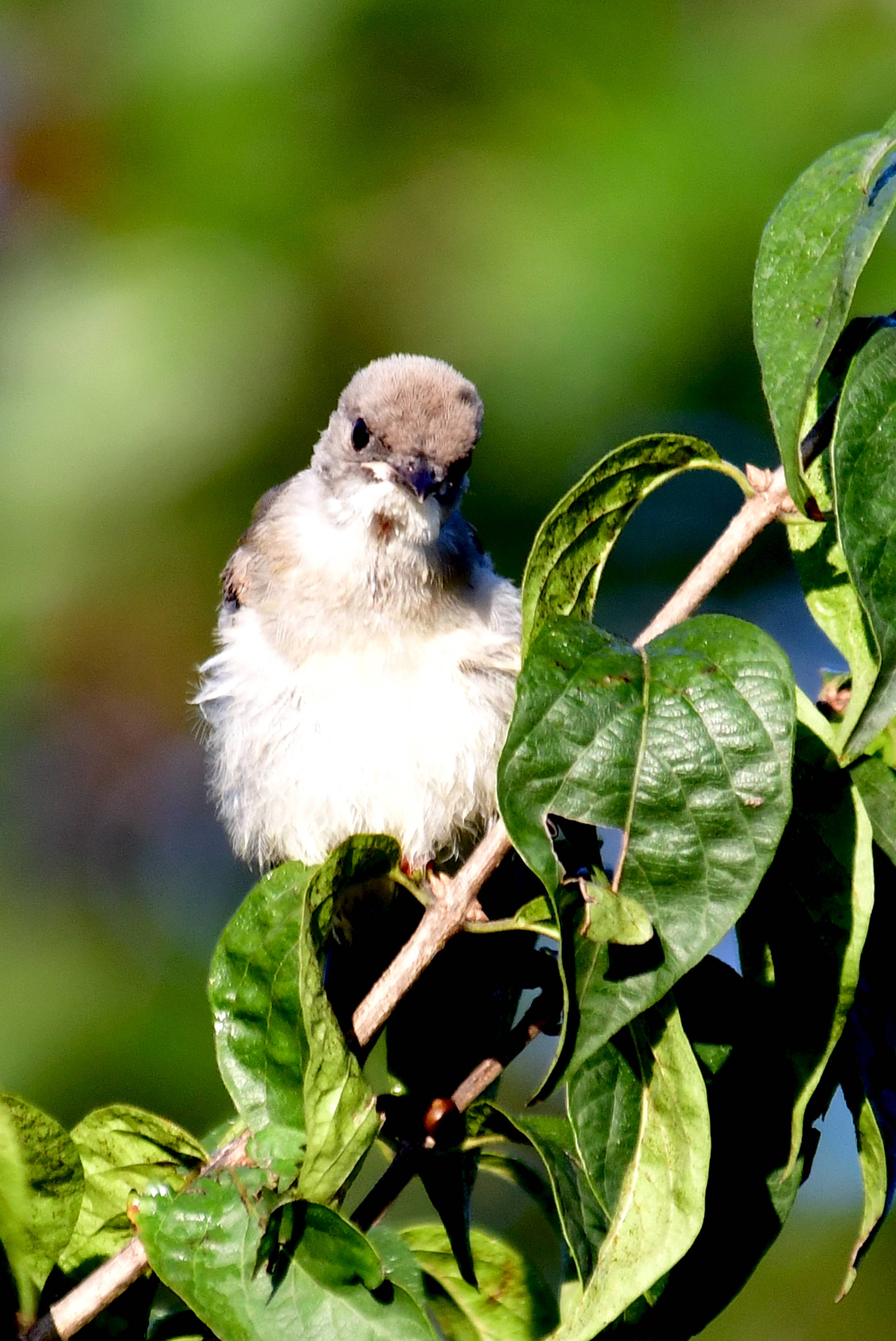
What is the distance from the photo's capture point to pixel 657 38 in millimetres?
4152

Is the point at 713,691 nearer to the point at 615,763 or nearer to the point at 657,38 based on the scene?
the point at 615,763

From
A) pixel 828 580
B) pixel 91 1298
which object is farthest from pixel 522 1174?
pixel 828 580

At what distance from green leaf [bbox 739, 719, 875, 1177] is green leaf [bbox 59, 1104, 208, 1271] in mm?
1058

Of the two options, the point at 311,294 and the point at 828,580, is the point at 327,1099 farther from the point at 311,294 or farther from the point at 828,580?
the point at 311,294

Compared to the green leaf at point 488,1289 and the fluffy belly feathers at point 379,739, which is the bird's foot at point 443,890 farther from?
the green leaf at point 488,1289

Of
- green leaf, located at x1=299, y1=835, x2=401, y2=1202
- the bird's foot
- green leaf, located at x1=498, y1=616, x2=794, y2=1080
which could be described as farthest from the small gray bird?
green leaf, located at x1=498, y1=616, x2=794, y2=1080

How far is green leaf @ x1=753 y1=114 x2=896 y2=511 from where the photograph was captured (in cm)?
191

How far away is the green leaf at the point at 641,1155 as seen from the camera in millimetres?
1922

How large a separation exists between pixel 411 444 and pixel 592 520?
1.97m

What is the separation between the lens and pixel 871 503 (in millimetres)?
1896

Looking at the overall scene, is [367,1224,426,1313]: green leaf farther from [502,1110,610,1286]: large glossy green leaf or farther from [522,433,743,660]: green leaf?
[522,433,743,660]: green leaf

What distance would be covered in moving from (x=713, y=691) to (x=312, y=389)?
3.39 m

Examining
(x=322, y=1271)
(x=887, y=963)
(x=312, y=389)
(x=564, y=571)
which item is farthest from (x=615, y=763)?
(x=312, y=389)

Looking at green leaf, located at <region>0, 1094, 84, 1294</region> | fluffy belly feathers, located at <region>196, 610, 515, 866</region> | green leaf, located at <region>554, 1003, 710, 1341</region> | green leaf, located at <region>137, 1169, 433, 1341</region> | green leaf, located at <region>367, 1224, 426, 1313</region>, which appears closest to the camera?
green leaf, located at <region>554, 1003, 710, 1341</region>
